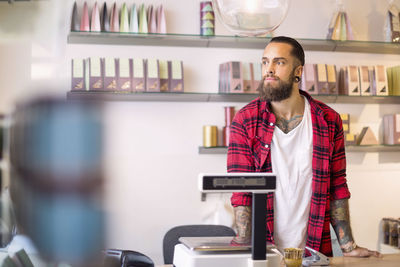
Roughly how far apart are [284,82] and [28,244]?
2234mm

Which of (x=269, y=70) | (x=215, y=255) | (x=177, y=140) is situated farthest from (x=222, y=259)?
(x=177, y=140)

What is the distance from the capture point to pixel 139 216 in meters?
3.46

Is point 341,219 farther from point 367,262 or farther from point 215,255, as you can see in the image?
point 215,255

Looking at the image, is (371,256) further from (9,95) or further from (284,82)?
(9,95)

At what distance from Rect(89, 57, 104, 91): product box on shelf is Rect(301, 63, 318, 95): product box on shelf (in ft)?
4.67

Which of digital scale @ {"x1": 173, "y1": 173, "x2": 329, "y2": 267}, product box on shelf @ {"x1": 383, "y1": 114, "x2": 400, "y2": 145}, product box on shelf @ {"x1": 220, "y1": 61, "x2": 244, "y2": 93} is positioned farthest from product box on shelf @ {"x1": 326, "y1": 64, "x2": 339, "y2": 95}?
digital scale @ {"x1": 173, "y1": 173, "x2": 329, "y2": 267}

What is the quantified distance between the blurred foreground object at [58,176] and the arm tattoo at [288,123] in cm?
213

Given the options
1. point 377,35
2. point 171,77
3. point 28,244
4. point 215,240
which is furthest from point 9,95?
point 377,35

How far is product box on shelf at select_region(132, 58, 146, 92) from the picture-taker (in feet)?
10.8

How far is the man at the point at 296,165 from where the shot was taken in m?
2.20

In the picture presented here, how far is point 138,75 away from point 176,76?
0.87 ft

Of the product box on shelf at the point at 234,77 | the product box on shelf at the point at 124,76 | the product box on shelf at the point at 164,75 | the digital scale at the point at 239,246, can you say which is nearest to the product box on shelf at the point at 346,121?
the product box on shelf at the point at 234,77

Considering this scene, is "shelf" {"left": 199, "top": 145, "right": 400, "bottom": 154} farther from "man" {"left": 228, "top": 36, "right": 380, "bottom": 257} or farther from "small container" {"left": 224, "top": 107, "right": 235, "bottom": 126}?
"man" {"left": 228, "top": 36, "right": 380, "bottom": 257}

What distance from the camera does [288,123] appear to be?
2.33 meters
